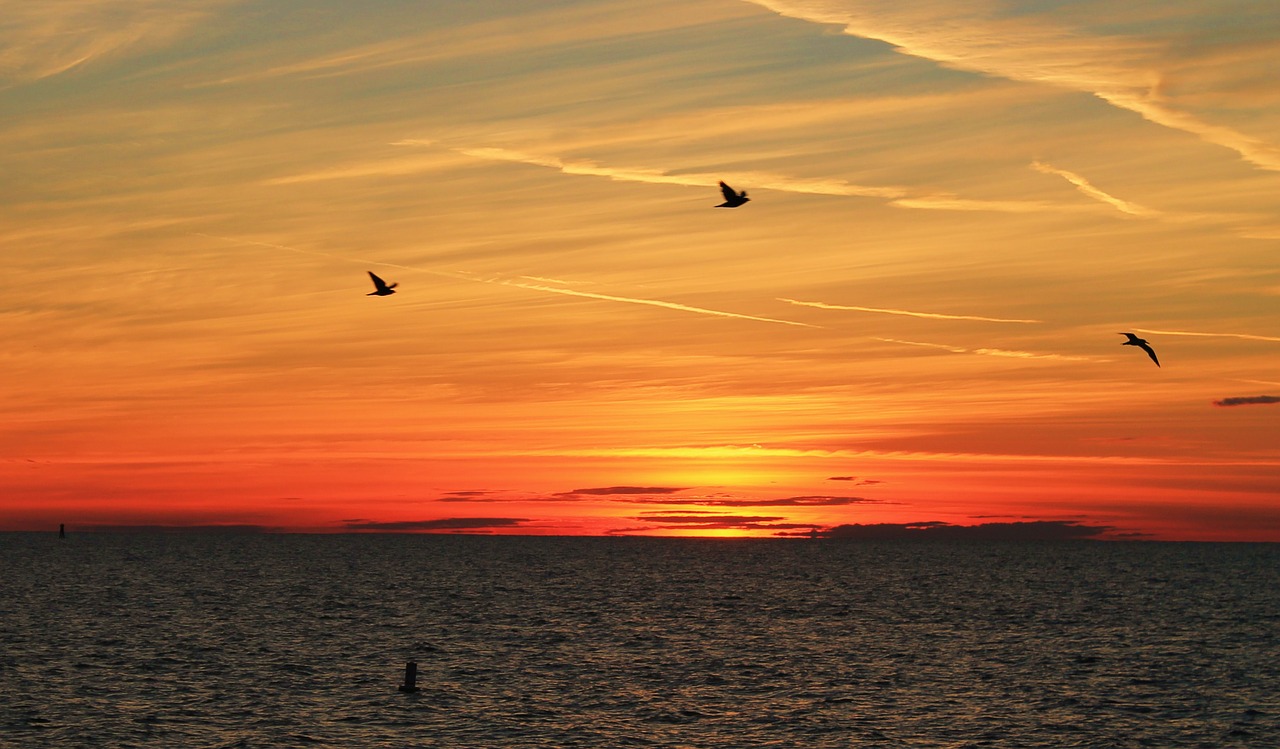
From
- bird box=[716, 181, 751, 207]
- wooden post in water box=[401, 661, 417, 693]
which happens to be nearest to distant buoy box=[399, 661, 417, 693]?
wooden post in water box=[401, 661, 417, 693]

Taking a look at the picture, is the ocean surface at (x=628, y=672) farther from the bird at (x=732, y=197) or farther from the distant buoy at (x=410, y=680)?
the bird at (x=732, y=197)

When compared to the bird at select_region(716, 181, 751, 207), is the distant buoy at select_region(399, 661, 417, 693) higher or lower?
lower

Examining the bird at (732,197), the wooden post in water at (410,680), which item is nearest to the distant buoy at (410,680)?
the wooden post in water at (410,680)

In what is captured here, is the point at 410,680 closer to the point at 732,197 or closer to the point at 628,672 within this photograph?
the point at 628,672

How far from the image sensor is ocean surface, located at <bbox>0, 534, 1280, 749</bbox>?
59.2 metres

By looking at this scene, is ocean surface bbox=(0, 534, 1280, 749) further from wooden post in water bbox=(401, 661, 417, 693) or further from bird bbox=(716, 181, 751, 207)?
bird bbox=(716, 181, 751, 207)

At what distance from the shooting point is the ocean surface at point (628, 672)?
59.2 metres

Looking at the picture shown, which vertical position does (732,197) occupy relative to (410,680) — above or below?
above

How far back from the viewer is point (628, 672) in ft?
257

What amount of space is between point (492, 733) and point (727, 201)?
2696 centimetres

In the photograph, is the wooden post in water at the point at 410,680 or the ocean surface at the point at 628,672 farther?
the wooden post in water at the point at 410,680

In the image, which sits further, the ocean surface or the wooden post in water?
the wooden post in water

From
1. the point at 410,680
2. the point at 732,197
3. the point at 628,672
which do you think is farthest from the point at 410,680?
the point at 732,197

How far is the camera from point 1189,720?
6450 centimetres
